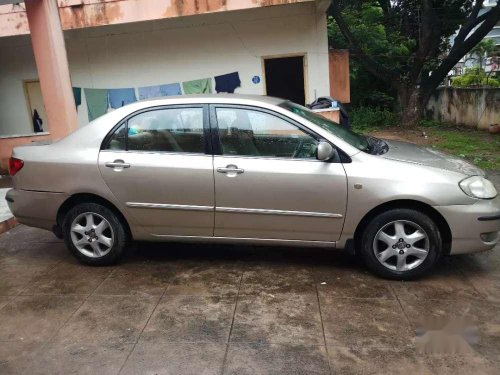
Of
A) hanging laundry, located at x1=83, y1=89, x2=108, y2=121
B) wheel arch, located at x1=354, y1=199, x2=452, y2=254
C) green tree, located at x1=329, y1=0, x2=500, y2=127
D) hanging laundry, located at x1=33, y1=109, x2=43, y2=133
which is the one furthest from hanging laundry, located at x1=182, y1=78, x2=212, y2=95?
wheel arch, located at x1=354, y1=199, x2=452, y2=254

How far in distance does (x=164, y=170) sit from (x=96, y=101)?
22.3 feet

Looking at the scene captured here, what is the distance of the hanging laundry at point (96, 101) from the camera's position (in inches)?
399

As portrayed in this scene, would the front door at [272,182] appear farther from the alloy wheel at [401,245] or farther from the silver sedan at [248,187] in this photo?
the alloy wheel at [401,245]

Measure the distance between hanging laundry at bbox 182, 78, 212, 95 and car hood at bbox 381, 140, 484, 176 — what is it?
6.04 meters

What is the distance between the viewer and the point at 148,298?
3.85 meters

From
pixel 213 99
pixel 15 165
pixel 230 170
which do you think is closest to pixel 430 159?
pixel 230 170

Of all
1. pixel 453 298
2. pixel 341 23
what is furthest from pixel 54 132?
pixel 341 23

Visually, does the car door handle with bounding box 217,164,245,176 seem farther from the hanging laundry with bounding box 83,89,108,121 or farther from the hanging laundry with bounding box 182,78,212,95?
the hanging laundry with bounding box 83,89,108,121

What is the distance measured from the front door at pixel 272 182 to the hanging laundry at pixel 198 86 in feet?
19.2

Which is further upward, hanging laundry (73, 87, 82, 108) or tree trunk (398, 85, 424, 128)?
hanging laundry (73, 87, 82, 108)

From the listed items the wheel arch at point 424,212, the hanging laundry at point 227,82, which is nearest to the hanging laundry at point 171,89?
the hanging laundry at point 227,82

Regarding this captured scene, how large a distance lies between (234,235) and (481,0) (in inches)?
532

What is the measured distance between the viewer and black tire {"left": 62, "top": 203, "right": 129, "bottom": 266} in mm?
4371

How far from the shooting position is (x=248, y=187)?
159 inches
